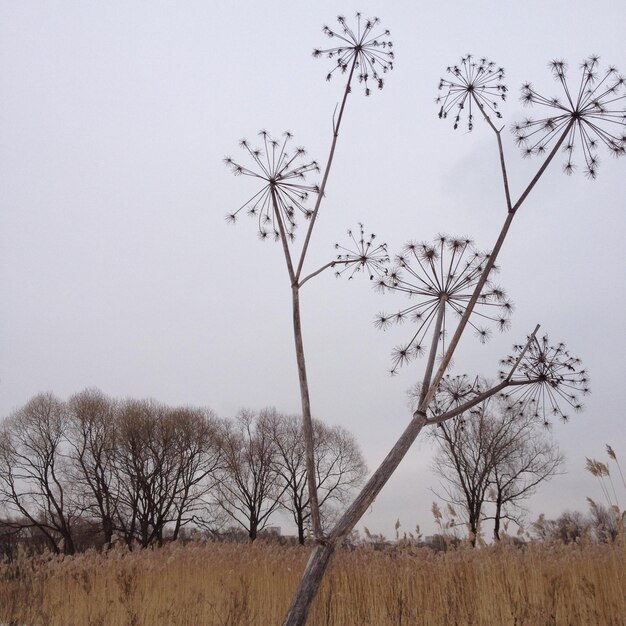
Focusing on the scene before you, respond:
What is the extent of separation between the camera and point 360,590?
7043 mm

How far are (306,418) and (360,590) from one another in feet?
12.1

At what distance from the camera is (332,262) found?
561 centimetres

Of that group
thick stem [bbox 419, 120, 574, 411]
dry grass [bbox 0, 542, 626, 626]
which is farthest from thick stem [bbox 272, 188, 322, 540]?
dry grass [bbox 0, 542, 626, 626]

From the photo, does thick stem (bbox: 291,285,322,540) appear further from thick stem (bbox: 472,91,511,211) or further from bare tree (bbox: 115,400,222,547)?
bare tree (bbox: 115,400,222,547)

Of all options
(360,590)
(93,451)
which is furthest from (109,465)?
(360,590)

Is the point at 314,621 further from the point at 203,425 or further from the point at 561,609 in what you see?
the point at 203,425

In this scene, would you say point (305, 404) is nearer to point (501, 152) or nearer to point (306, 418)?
point (306, 418)

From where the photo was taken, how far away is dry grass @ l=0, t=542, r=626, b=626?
5.94 metres

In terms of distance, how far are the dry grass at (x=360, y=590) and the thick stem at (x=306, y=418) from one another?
274 cm

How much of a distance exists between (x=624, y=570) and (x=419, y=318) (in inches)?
127

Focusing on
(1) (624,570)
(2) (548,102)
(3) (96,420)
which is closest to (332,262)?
(2) (548,102)

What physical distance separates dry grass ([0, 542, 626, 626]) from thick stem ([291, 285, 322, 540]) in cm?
274

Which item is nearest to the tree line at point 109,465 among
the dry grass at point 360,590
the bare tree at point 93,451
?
the bare tree at point 93,451

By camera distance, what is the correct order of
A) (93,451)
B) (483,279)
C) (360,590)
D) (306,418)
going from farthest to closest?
(93,451) < (360,590) < (483,279) < (306,418)
